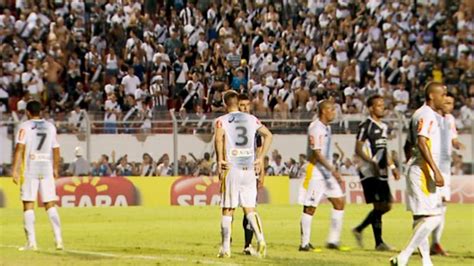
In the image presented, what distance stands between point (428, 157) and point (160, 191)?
18877 millimetres

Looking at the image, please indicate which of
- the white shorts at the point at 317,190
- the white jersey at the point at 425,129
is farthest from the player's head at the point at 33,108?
the white jersey at the point at 425,129

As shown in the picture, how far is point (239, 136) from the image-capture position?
1764cm

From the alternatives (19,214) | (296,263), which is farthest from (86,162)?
(296,263)

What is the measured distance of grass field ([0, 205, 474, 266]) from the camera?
57.8ft

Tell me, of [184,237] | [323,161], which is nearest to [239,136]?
[323,161]

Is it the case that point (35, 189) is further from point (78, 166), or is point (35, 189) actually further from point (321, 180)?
point (78, 166)

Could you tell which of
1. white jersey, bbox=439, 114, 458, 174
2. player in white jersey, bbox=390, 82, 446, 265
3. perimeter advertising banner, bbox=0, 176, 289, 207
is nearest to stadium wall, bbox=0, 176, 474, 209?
perimeter advertising banner, bbox=0, 176, 289, 207

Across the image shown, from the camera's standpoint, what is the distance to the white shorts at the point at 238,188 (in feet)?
57.6

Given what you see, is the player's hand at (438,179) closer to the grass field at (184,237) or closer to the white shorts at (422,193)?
the white shorts at (422,193)

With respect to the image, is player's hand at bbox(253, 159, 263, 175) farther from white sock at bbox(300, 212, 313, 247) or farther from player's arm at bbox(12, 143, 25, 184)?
player's arm at bbox(12, 143, 25, 184)

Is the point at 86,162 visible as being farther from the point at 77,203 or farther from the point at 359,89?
the point at 359,89

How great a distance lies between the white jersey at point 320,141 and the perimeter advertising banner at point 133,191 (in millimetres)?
13617

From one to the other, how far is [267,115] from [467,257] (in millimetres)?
15805

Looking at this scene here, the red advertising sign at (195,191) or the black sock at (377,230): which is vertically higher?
the red advertising sign at (195,191)
